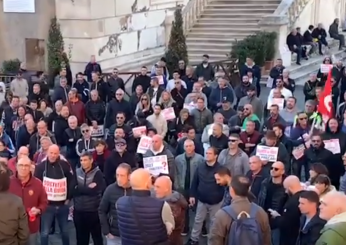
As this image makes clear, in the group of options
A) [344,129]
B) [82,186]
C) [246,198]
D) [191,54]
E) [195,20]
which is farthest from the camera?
[195,20]

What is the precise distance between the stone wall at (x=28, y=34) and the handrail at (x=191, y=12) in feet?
21.1

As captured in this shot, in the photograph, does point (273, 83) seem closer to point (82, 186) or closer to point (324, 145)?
point (324, 145)

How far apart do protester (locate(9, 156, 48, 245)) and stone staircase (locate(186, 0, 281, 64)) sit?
52.2 feet

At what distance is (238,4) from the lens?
26.1 metres

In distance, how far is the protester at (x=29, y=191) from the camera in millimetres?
7531

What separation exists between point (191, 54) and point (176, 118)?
11556 mm

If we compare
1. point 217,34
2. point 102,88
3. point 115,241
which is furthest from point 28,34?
point 115,241

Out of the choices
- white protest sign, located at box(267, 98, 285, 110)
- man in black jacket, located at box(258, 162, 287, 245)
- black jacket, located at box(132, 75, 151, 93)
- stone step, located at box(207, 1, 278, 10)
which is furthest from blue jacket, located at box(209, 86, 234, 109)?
stone step, located at box(207, 1, 278, 10)

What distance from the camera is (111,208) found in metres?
7.51

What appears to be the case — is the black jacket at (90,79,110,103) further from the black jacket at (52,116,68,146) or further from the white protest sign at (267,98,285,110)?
the white protest sign at (267,98,285,110)

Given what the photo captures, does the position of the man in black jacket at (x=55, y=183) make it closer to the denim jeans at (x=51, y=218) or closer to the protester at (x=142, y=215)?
the denim jeans at (x=51, y=218)

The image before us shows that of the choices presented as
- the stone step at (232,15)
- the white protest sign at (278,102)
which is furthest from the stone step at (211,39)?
the white protest sign at (278,102)

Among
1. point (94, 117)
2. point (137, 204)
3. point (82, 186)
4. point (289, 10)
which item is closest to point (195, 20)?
point (289, 10)

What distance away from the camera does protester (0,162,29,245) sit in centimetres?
611
